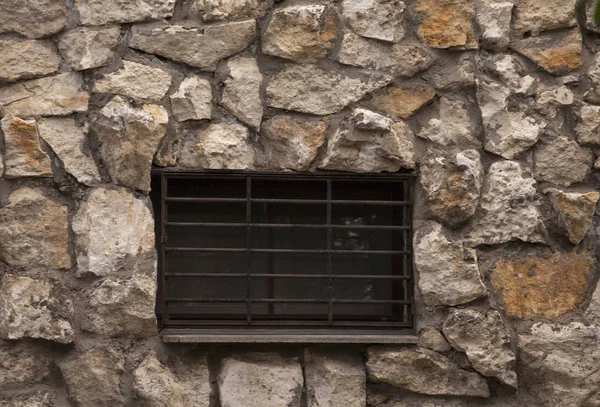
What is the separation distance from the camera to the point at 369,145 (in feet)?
10.2

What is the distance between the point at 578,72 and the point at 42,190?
6.64ft

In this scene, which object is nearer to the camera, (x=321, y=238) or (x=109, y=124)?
(x=109, y=124)

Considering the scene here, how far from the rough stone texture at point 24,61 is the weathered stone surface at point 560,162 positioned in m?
1.81

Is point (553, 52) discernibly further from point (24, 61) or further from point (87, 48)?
point (24, 61)

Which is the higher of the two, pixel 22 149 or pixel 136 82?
pixel 136 82

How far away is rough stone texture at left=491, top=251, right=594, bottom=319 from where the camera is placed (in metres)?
3.10

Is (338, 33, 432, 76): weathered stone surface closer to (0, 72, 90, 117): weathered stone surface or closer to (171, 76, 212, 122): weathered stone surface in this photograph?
(171, 76, 212, 122): weathered stone surface

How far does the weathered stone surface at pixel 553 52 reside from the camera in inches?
123

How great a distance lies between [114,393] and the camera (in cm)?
300

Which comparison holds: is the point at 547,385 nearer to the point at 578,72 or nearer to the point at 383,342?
the point at 383,342

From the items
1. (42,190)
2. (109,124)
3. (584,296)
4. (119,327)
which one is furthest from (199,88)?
(584,296)

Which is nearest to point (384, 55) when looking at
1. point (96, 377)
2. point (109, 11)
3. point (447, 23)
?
point (447, 23)

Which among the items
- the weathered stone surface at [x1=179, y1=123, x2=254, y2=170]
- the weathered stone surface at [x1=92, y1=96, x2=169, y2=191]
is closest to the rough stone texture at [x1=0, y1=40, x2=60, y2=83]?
the weathered stone surface at [x1=92, y1=96, x2=169, y2=191]

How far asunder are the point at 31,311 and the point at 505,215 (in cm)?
175
